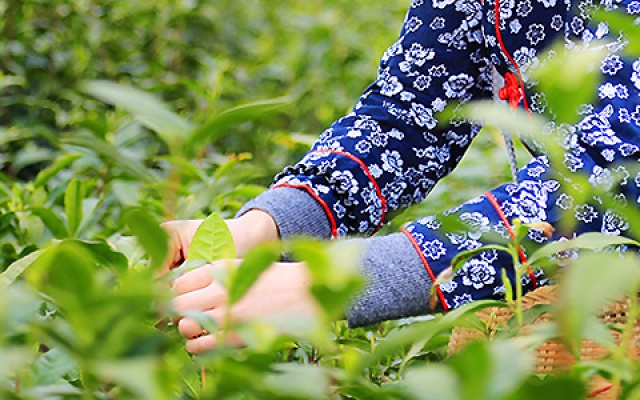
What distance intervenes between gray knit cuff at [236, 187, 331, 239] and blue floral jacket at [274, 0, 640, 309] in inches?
0.5

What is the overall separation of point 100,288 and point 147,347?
4 cm

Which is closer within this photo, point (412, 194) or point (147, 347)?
point (147, 347)

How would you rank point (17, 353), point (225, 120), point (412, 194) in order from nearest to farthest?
point (17, 353), point (225, 120), point (412, 194)

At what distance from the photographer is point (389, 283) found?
1.08 metres

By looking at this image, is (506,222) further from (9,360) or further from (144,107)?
(9,360)

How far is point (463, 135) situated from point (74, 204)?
63 cm

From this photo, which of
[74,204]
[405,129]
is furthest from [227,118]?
[405,129]

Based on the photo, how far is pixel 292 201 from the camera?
4.44 feet

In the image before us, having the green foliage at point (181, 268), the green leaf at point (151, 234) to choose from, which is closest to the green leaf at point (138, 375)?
the green foliage at point (181, 268)

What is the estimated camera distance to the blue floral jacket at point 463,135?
3.39 feet

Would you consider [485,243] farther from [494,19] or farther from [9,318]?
[9,318]

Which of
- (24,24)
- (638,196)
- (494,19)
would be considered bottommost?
(24,24)

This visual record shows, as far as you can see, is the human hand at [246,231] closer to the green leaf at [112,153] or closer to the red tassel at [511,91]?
the red tassel at [511,91]

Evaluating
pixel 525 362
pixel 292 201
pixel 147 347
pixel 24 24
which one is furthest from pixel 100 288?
pixel 24 24
